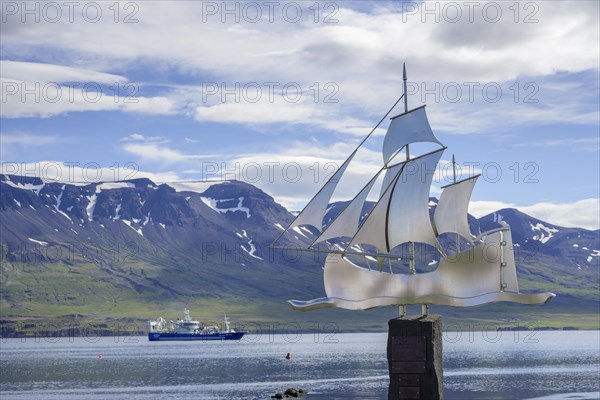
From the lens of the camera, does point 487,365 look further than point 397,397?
Yes

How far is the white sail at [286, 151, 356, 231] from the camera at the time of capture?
48.6 meters

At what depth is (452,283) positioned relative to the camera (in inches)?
1751

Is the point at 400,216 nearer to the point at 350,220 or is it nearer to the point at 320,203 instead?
the point at 350,220

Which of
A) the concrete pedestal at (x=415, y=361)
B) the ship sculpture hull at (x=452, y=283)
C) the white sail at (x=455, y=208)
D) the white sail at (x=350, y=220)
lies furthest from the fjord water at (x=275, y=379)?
the concrete pedestal at (x=415, y=361)

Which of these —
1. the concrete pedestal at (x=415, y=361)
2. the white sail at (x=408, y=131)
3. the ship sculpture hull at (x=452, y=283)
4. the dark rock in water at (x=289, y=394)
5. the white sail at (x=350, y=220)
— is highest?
the white sail at (x=408, y=131)

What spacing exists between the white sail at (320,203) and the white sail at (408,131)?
3708 millimetres

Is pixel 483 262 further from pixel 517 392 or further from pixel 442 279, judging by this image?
pixel 517 392

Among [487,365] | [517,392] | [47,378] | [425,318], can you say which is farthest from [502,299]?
[487,365]

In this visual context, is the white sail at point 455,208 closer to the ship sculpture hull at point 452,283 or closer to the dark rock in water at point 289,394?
the ship sculpture hull at point 452,283

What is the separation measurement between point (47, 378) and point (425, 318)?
95.0 m

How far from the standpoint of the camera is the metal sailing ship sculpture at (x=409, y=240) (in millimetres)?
44000

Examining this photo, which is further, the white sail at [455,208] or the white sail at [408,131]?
the white sail at [408,131]

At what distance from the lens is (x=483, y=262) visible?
44.2 m

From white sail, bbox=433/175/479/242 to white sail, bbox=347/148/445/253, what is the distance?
155 centimetres
